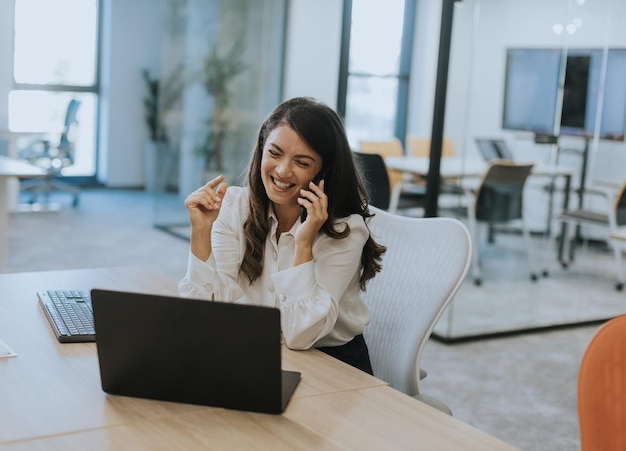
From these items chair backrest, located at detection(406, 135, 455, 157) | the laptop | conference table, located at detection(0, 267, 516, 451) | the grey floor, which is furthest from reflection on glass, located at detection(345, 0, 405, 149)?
the laptop

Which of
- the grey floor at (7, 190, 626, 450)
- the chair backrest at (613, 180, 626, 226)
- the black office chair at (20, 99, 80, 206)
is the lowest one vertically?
the grey floor at (7, 190, 626, 450)

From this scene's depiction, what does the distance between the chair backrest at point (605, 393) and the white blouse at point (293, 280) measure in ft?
1.91

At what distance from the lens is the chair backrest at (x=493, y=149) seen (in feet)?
14.0

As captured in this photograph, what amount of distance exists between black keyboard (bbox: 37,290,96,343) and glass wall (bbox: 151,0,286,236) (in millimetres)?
4467

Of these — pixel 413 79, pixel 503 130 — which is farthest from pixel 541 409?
pixel 413 79

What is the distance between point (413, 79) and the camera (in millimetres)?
6688

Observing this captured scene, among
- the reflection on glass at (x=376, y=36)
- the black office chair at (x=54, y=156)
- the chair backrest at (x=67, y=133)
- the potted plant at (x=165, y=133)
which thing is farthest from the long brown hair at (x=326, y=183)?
the chair backrest at (x=67, y=133)

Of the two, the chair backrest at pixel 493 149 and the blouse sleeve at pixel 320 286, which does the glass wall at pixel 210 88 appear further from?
the blouse sleeve at pixel 320 286

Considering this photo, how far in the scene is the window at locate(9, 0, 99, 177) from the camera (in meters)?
8.36

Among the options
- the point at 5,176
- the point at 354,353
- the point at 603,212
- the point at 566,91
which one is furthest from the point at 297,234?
the point at 603,212

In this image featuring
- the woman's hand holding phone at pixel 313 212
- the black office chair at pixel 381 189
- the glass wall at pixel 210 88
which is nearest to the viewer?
the woman's hand holding phone at pixel 313 212

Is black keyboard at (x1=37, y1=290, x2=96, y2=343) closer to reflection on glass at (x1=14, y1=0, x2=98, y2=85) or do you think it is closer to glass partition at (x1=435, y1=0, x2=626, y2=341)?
glass partition at (x1=435, y1=0, x2=626, y2=341)

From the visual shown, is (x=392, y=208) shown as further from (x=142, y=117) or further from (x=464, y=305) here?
(x=142, y=117)

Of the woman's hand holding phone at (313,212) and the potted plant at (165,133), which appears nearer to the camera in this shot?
the woman's hand holding phone at (313,212)
